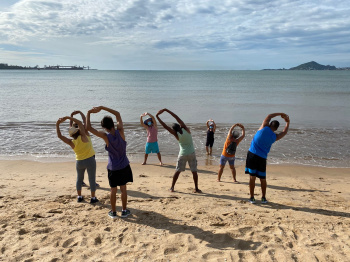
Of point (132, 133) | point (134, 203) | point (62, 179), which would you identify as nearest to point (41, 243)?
point (134, 203)

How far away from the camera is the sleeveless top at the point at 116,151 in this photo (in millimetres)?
4320

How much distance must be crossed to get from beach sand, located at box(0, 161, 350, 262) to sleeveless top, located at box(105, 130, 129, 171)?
98 cm

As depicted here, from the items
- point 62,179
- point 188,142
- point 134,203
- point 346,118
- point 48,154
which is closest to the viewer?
point 134,203

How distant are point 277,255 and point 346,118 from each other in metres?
18.2

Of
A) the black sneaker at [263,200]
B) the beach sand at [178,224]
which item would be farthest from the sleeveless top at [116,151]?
the black sneaker at [263,200]

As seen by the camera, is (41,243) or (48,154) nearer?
(41,243)

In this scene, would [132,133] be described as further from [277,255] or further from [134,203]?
[277,255]

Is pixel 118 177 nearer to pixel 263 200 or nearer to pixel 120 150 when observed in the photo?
pixel 120 150

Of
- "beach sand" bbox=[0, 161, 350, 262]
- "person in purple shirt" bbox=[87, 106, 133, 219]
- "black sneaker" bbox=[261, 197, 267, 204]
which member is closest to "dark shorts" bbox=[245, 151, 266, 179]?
"black sneaker" bbox=[261, 197, 267, 204]

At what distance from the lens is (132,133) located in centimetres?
1417

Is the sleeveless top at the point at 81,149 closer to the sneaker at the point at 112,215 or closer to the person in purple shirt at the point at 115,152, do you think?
the person in purple shirt at the point at 115,152

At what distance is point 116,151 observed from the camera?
14.4 ft

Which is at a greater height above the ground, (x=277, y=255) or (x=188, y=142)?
(x=188, y=142)

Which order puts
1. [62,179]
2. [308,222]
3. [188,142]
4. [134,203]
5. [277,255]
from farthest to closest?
[62,179] < [188,142] < [134,203] < [308,222] < [277,255]
